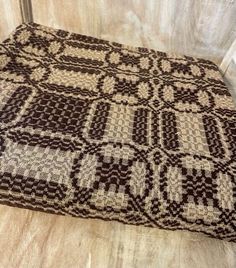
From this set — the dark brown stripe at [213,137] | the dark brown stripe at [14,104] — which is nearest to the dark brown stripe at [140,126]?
the dark brown stripe at [213,137]

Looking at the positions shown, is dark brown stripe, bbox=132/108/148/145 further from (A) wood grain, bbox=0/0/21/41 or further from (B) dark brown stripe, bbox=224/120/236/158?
(A) wood grain, bbox=0/0/21/41

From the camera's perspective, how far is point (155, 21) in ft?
3.27

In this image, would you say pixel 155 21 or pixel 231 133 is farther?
pixel 155 21

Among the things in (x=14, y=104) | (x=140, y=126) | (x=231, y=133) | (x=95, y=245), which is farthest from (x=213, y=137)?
(x=14, y=104)

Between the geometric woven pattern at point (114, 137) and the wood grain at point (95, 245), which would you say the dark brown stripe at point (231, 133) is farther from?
the wood grain at point (95, 245)

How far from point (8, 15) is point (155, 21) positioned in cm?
54

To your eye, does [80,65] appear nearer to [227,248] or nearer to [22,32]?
[22,32]

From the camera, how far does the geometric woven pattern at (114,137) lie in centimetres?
53

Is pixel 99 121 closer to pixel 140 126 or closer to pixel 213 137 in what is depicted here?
pixel 140 126

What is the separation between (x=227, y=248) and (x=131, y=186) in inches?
9.3

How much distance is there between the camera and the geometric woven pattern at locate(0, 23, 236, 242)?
53 cm

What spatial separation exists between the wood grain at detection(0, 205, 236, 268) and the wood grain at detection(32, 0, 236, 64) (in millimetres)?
713

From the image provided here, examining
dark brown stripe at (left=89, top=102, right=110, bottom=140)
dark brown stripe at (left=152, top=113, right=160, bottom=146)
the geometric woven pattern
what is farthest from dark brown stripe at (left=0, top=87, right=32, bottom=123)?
dark brown stripe at (left=152, top=113, right=160, bottom=146)

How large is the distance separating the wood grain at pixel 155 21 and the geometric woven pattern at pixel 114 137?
20 centimetres
